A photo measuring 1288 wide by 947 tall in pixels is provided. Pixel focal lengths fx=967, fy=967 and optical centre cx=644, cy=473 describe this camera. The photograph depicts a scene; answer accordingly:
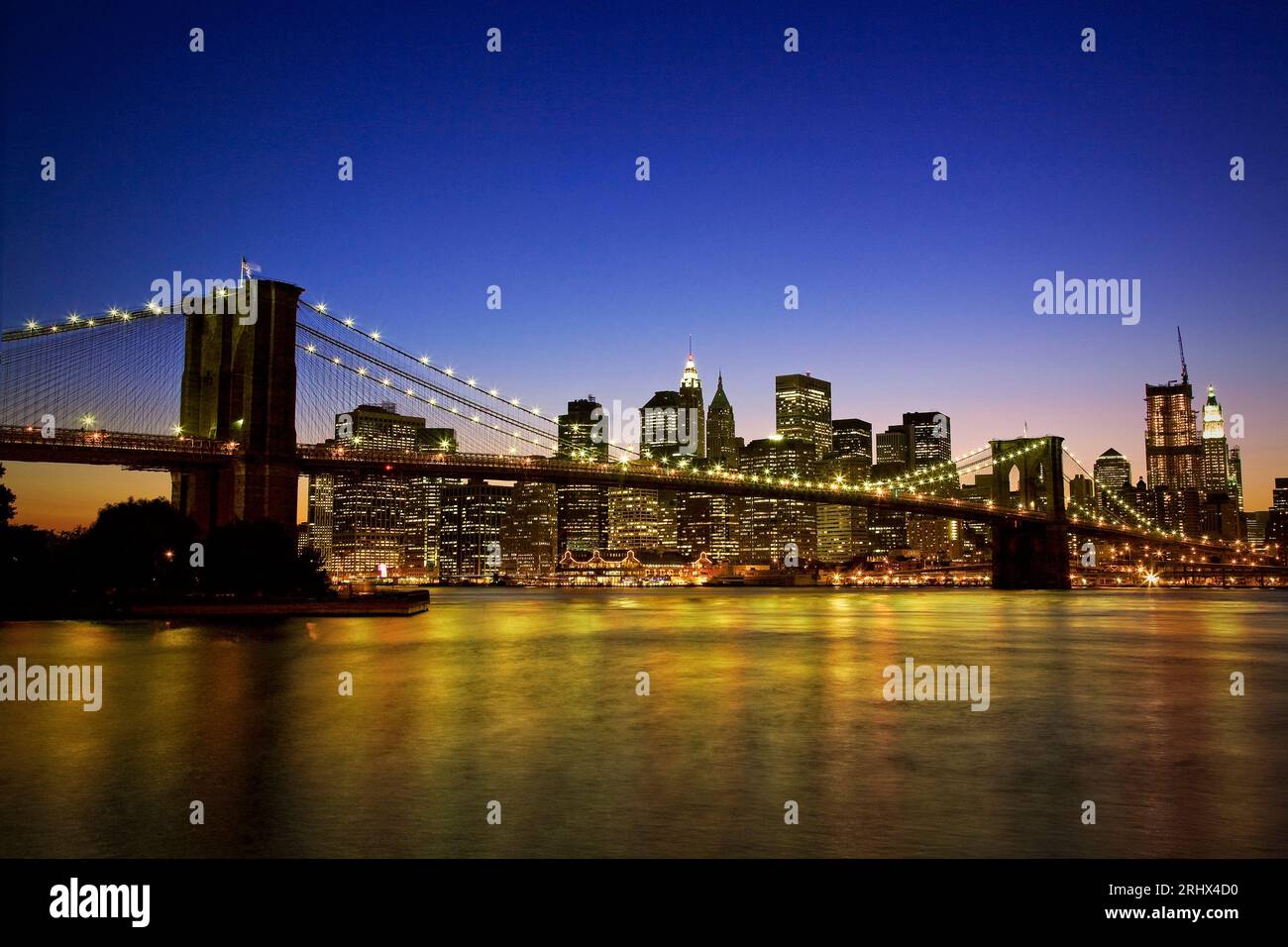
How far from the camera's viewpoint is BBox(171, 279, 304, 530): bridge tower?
53.9 metres

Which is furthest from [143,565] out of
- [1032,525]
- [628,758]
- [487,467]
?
[1032,525]

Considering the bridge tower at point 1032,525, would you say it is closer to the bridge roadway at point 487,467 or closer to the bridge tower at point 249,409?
the bridge roadway at point 487,467

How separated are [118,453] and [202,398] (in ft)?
23.1

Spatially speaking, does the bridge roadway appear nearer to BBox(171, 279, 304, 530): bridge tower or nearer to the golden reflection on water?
BBox(171, 279, 304, 530): bridge tower

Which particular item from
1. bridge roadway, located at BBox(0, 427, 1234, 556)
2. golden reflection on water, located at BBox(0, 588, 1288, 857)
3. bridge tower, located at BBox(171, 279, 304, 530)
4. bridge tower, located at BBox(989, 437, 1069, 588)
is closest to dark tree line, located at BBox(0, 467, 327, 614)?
bridge roadway, located at BBox(0, 427, 1234, 556)

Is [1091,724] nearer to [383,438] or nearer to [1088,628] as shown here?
[1088,628]

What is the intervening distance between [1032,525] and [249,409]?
81.3 meters

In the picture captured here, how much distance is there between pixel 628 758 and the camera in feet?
44.4

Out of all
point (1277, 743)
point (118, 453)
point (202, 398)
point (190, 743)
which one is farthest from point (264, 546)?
point (1277, 743)

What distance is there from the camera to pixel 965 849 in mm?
8805

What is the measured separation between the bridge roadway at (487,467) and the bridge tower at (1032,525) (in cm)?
220

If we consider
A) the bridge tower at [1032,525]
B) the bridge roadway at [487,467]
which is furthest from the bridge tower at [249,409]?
the bridge tower at [1032,525]

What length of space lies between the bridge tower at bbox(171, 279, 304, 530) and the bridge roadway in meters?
1.57

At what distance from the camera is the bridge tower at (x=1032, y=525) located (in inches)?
4075
